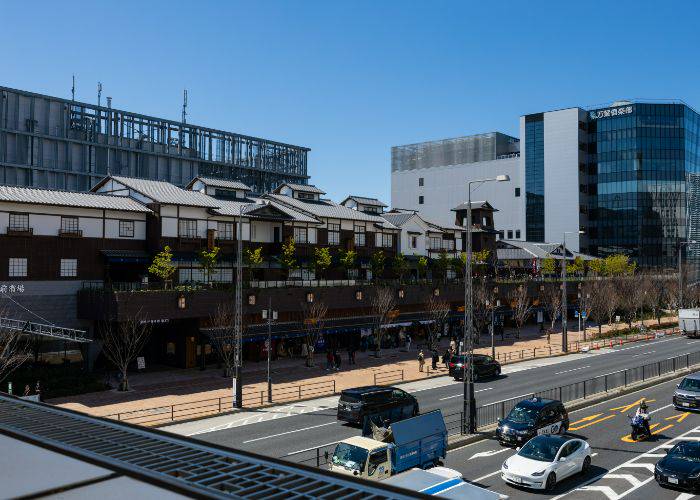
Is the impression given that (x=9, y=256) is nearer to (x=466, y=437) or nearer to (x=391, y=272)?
(x=466, y=437)

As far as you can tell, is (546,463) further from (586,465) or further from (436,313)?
(436,313)

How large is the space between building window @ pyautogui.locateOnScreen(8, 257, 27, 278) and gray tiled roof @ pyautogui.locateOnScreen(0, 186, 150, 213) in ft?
12.7

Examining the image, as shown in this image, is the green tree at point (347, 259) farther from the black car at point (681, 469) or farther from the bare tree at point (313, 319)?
the black car at point (681, 469)

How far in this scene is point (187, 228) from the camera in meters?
48.1

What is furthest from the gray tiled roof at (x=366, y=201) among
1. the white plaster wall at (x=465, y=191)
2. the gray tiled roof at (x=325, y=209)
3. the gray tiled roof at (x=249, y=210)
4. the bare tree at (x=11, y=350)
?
the white plaster wall at (x=465, y=191)

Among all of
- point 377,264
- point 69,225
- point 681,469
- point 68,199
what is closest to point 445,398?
point 681,469

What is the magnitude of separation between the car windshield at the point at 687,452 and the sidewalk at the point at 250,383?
2055 cm

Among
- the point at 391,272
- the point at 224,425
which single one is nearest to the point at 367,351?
the point at 391,272

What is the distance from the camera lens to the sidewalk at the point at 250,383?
3253cm

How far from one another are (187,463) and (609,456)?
65.2 feet

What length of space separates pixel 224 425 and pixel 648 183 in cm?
11440

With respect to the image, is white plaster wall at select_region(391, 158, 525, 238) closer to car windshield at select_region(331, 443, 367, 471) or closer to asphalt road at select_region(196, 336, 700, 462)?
asphalt road at select_region(196, 336, 700, 462)

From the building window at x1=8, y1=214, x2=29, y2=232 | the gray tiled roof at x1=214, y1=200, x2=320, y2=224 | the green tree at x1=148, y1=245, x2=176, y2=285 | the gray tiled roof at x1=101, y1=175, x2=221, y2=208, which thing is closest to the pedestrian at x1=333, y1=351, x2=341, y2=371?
the green tree at x1=148, y1=245, x2=176, y2=285

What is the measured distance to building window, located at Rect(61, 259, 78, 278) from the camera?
4166 cm
